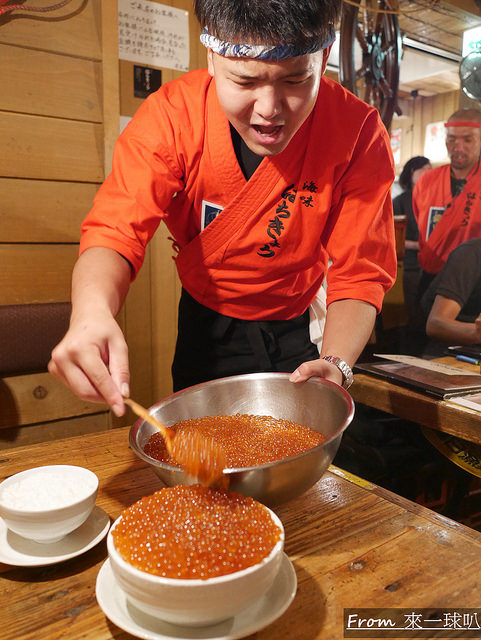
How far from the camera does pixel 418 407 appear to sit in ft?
5.20

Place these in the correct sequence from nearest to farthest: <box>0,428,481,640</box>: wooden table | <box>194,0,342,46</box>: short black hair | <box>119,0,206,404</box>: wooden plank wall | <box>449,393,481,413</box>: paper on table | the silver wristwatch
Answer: <box>0,428,481,640</box>: wooden table, <box>194,0,342,46</box>: short black hair, the silver wristwatch, <box>449,393,481,413</box>: paper on table, <box>119,0,206,404</box>: wooden plank wall

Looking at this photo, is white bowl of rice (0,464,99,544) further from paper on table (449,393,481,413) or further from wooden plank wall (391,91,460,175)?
wooden plank wall (391,91,460,175)

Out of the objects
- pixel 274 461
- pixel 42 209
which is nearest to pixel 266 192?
pixel 274 461

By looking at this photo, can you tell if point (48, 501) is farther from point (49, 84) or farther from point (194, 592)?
point (49, 84)

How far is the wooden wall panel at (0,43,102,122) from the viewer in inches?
85.4

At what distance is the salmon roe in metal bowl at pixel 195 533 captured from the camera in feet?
1.84

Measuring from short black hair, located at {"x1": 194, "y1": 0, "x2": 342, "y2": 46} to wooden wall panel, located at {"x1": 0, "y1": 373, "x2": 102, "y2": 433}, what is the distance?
6.18 feet

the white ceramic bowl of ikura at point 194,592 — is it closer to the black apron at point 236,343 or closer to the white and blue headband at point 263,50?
the white and blue headband at point 263,50

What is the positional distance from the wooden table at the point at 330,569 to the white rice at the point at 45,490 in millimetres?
92

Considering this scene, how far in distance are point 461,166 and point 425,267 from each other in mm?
795

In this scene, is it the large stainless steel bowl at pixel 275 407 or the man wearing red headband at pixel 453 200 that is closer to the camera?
the large stainless steel bowl at pixel 275 407

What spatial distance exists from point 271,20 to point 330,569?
2.93 feet

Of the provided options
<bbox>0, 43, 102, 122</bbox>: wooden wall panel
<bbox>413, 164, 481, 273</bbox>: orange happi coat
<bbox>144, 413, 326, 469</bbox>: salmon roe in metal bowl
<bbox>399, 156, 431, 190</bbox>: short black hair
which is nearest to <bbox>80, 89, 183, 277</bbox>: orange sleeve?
<bbox>144, 413, 326, 469</bbox>: salmon roe in metal bowl

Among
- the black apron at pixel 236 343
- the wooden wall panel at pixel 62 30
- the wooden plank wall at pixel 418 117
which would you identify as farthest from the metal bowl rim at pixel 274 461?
the wooden plank wall at pixel 418 117
